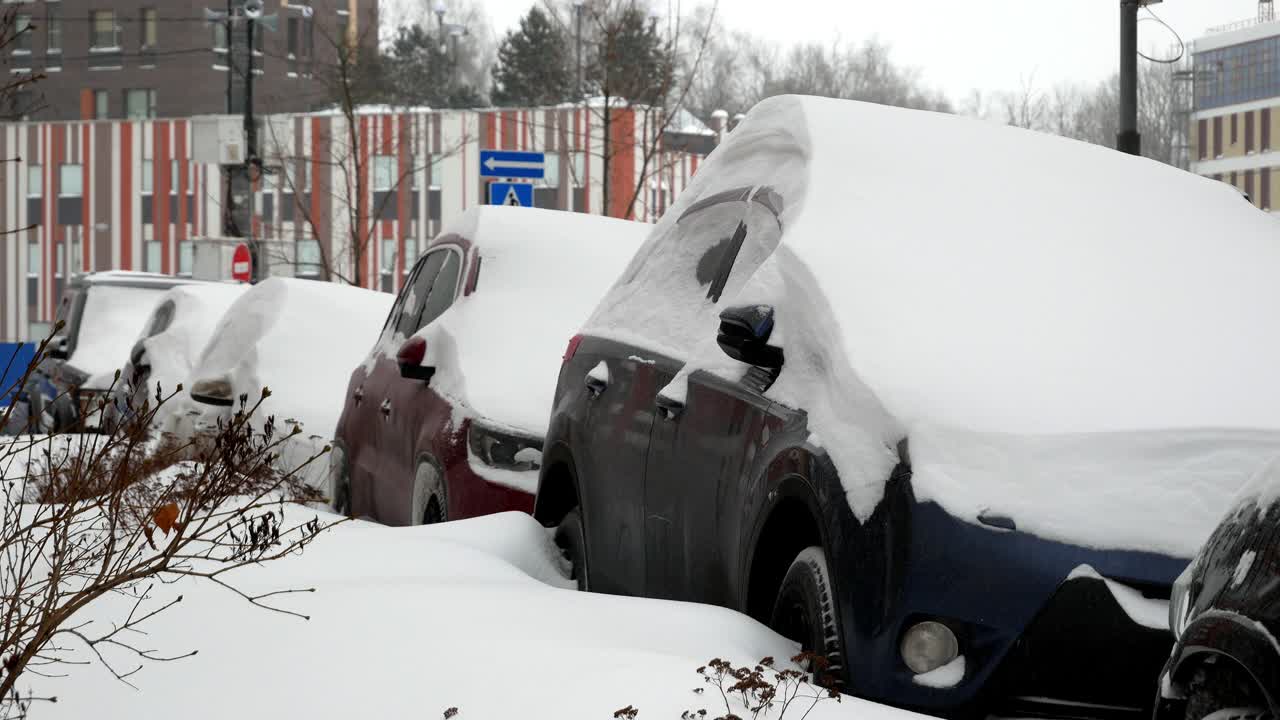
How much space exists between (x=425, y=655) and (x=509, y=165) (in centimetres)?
1290

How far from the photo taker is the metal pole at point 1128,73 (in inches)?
531

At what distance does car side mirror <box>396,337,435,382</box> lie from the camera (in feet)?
26.2

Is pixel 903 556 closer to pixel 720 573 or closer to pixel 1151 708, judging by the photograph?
pixel 1151 708

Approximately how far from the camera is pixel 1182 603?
9.77 feet

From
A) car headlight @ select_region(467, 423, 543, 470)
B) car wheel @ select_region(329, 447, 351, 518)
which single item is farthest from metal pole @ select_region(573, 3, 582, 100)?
car headlight @ select_region(467, 423, 543, 470)

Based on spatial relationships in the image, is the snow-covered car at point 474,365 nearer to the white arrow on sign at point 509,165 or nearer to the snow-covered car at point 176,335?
the snow-covered car at point 176,335

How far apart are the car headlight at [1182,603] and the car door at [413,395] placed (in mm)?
4946

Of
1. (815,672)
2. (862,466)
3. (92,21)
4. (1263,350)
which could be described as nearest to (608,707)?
(815,672)

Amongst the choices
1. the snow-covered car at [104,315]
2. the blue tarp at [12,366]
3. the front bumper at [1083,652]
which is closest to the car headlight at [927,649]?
the front bumper at [1083,652]

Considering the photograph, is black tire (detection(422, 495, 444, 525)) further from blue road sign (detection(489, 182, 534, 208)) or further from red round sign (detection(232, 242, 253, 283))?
red round sign (detection(232, 242, 253, 283))

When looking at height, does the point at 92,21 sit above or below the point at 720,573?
above

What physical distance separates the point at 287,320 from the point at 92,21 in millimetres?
72501

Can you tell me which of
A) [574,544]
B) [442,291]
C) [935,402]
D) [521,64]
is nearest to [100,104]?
[521,64]

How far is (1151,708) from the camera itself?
12.1ft
